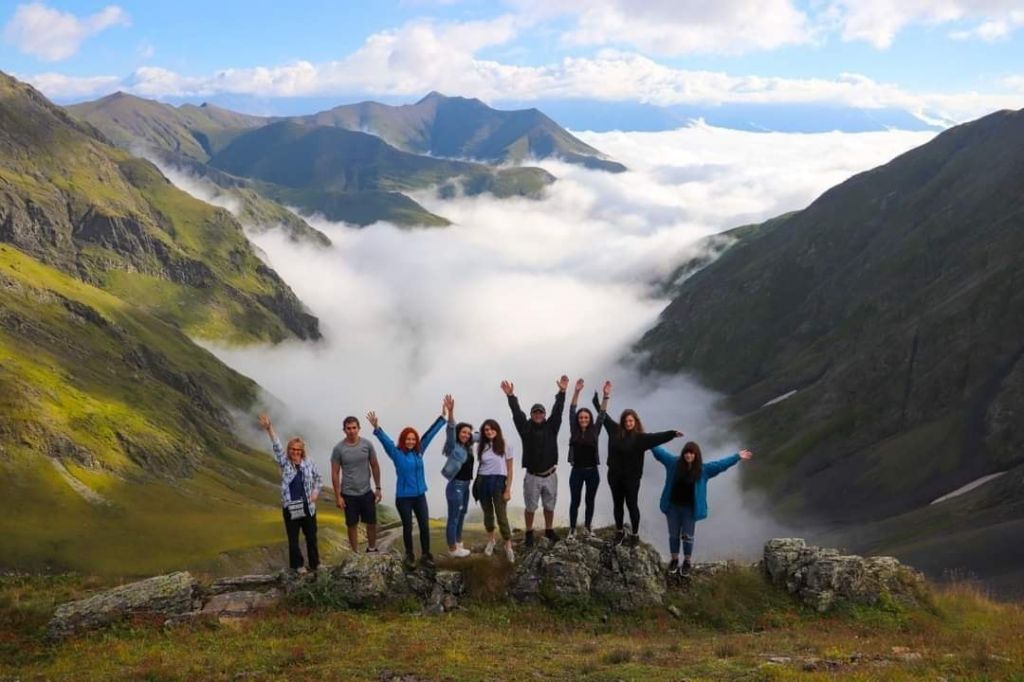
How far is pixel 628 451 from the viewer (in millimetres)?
24031

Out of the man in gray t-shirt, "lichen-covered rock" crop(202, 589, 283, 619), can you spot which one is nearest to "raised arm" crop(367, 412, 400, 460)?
the man in gray t-shirt

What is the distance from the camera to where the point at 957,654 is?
64.2ft

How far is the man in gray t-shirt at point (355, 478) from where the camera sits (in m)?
23.8

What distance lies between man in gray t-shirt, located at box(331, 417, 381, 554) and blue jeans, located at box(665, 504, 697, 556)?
9.70 m

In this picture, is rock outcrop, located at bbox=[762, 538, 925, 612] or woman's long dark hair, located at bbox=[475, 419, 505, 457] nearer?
woman's long dark hair, located at bbox=[475, 419, 505, 457]

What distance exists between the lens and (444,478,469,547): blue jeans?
24609 millimetres

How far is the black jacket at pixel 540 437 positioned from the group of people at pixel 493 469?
3 centimetres

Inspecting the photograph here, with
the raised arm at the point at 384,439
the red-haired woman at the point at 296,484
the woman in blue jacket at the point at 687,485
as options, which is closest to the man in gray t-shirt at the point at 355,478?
the raised arm at the point at 384,439

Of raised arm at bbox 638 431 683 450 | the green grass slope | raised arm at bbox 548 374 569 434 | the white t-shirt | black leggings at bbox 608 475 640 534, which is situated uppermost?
raised arm at bbox 548 374 569 434

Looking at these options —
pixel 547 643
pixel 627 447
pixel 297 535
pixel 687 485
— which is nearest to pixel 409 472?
pixel 297 535

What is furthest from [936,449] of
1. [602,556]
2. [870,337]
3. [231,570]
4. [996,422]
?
[602,556]

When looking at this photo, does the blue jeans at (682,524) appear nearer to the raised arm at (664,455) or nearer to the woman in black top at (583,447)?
the raised arm at (664,455)

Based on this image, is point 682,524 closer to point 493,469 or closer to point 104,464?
point 493,469

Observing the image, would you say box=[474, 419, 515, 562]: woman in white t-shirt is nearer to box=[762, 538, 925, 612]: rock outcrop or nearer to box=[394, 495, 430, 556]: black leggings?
box=[394, 495, 430, 556]: black leggings
